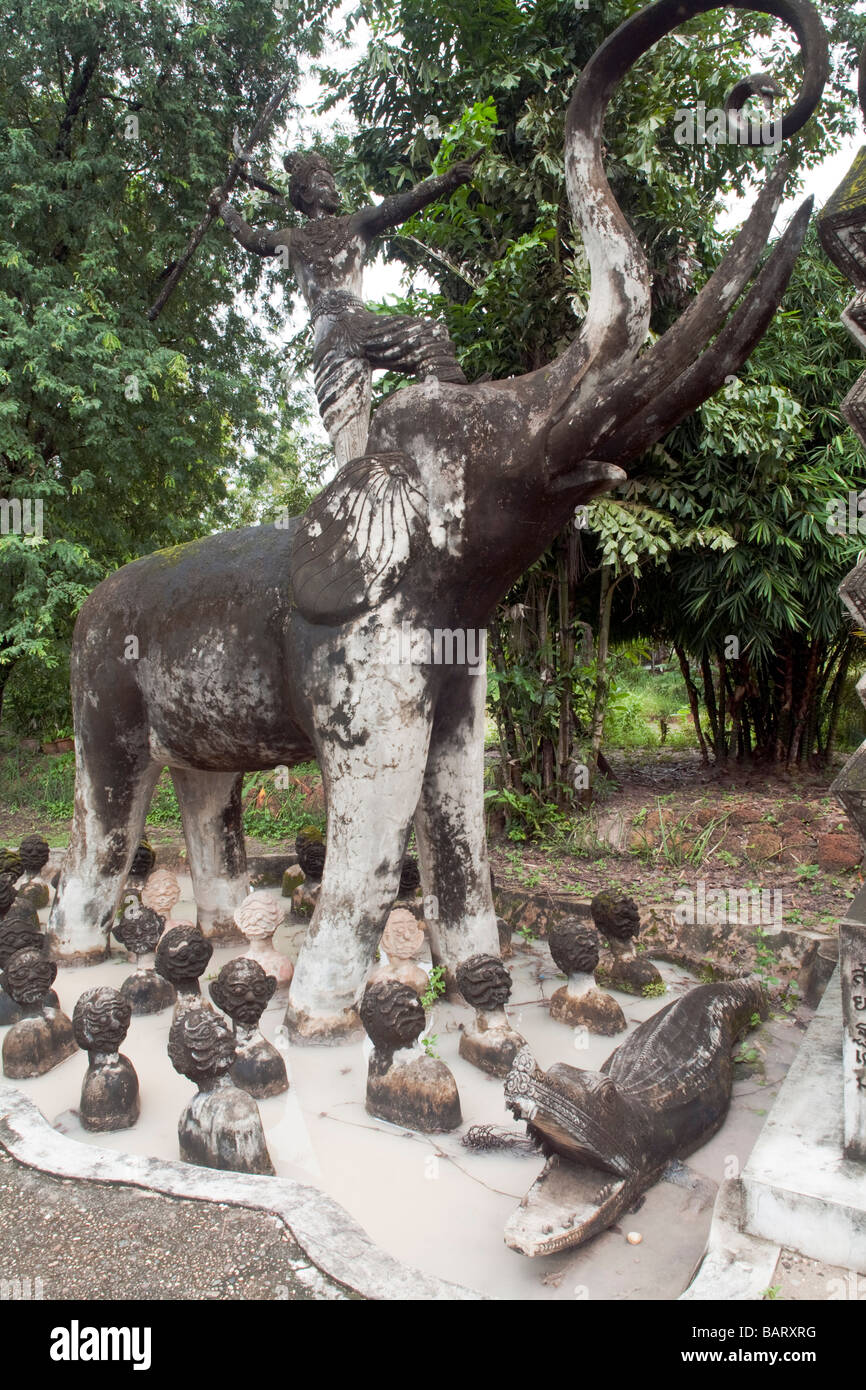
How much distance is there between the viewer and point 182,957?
2.93m

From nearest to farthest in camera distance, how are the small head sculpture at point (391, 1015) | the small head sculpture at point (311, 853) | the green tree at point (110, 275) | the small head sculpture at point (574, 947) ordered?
the small head sculpture at point (391, 1015), the small head sculpture at point (574, 947), the small head sculpture at point (311, 853), the green tree at point (110, 275)

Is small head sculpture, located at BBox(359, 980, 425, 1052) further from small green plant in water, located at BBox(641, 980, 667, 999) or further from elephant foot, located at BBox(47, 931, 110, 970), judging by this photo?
elephant foot, located at BBox(47, 931, 110, 970)

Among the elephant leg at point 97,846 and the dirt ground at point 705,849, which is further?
the dirt ground at point 705,849

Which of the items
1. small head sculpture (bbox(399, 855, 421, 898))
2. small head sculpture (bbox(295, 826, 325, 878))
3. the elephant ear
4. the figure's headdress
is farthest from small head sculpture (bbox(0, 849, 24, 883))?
the figure's headdress

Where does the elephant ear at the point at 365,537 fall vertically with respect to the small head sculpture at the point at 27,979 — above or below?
above

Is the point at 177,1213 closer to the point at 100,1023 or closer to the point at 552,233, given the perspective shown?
the point at 100,1023

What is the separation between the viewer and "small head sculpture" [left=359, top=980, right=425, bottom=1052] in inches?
99.7

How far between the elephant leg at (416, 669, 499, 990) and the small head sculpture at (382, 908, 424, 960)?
11cm

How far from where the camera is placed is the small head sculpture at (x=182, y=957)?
2924 mm

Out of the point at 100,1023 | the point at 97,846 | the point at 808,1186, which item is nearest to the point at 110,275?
the point at 97,846

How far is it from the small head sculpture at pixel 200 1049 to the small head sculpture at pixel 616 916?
151 centimetres

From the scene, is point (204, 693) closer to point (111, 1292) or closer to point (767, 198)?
point (111, 1292)

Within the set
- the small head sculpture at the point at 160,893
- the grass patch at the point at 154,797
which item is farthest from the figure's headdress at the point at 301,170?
the grass patch at the point at 154,797

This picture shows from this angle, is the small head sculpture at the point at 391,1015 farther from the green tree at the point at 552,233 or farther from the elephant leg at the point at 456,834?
the green tree at the point at 552,233
